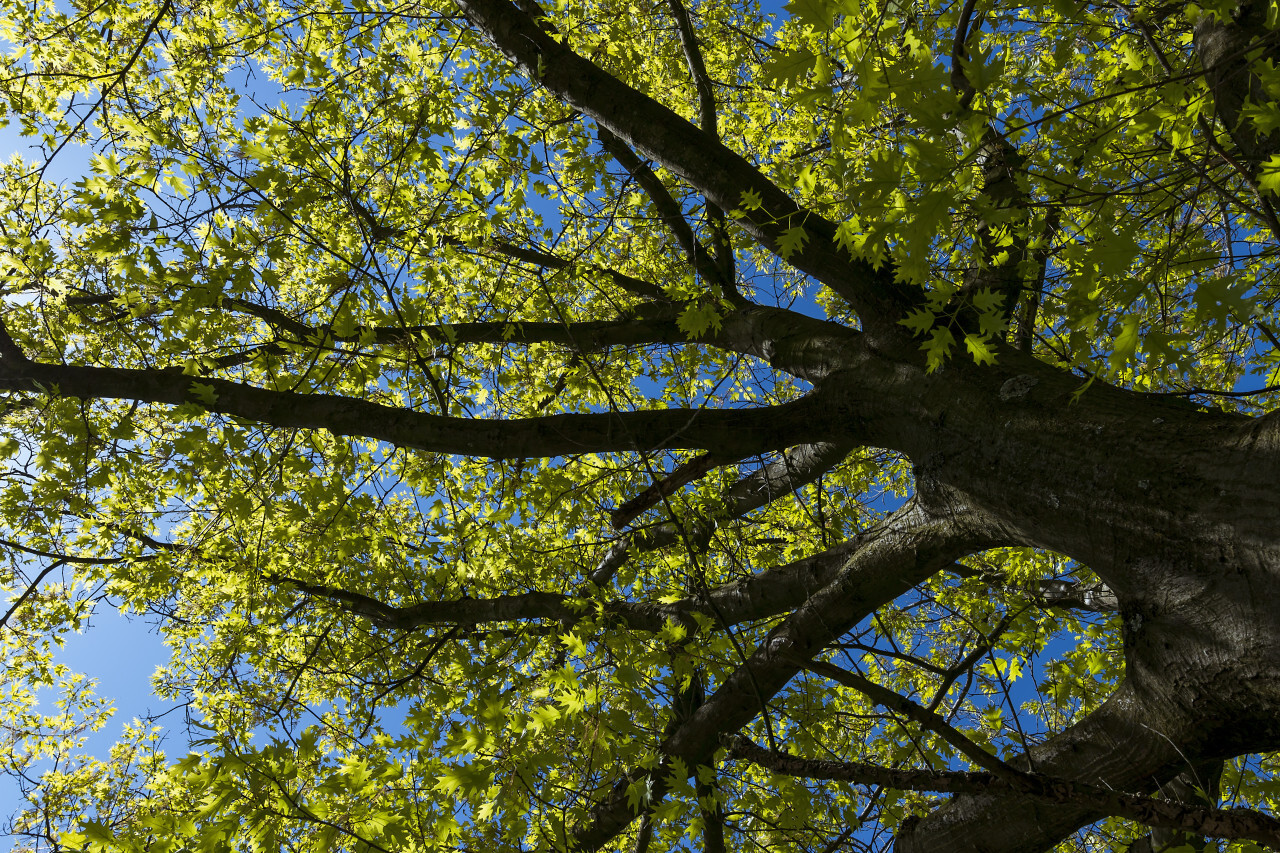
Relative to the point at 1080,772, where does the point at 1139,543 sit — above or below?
above

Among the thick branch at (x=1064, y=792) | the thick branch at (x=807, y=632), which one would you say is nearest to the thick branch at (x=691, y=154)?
the thick branch at (x=807, y=632)

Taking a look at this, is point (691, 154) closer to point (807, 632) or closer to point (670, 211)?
point (670, 211)

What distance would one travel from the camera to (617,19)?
5480mm

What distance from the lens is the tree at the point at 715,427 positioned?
6.11 feet

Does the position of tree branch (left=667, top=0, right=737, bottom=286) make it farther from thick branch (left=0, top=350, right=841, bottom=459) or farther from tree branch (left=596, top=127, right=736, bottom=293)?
thick branch (left=0, top=350, right=841, bottom=459)

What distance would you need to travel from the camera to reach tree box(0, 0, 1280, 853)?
1.86 metres

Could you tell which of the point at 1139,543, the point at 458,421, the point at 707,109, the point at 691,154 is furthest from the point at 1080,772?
the point at 707,109

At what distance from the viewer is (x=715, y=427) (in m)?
2.98

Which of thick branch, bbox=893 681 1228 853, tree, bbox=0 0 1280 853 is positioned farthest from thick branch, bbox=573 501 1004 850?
thick branch, bbox=893 681 1228 853

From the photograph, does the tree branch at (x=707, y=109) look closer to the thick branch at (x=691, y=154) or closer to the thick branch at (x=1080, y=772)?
the thick branch at (x=691, y=154)

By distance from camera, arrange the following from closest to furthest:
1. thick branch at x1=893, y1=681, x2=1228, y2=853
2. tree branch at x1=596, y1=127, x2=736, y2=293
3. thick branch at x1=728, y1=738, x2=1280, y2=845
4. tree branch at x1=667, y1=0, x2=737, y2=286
→ 1. thick branch at x1=728, y1=738, x2=1280, y2=845
2. thick branch at x1=893, y1=681, x2=1228, y2=853
3. tree branch at x1=667, y1=0, x2=737, y2=286
4. tree branch at x1=596, y1=127, x2=736, y2=293

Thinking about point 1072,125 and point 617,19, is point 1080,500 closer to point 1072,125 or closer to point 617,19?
point 1072,125

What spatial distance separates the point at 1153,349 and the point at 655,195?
3644 mm

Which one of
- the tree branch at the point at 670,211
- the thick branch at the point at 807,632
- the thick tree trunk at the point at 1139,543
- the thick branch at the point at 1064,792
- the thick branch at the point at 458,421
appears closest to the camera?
the thick branch at the point at 1064,792
